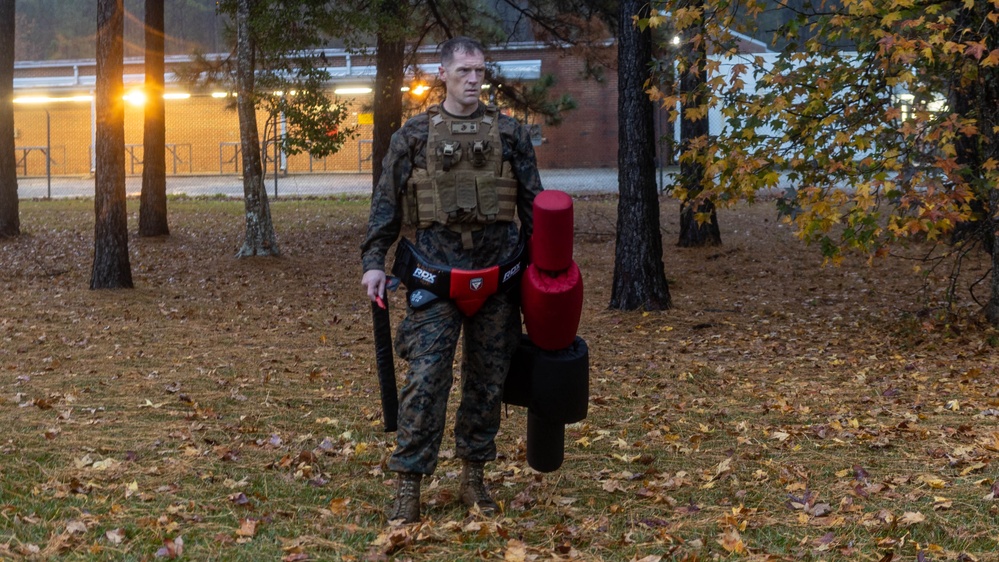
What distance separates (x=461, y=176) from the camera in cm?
470

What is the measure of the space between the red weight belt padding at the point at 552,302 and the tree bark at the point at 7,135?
15406 mm

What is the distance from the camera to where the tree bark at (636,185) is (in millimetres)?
10859

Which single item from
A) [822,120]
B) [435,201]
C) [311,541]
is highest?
[822,120]

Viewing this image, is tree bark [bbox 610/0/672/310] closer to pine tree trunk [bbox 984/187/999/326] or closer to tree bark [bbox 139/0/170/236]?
pine tree trunk [bbox 984/187/999/326]

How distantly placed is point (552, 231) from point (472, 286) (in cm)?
42

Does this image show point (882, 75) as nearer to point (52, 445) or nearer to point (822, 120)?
point (822, 120)

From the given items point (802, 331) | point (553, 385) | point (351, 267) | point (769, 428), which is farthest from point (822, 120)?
point (351, 267)

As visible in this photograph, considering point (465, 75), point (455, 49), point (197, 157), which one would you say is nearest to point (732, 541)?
point (465, 75)

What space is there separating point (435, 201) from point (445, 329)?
0.54 m

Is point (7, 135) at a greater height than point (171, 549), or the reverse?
point (7, 135)

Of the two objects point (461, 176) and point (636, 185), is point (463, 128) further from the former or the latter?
point (636, 185)

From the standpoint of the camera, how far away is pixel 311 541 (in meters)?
4.57

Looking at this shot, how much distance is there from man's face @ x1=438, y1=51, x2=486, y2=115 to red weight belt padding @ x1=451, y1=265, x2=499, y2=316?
0.70 m

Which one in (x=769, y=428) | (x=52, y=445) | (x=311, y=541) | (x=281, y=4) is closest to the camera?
(x=311, y=541)
